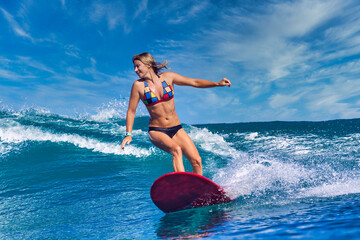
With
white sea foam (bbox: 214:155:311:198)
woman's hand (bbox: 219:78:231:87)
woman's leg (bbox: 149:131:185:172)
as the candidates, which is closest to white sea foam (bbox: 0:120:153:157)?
white sea foam (bbox: 214:155:311:198)

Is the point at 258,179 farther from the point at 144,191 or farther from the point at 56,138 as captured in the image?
the point at 56,138

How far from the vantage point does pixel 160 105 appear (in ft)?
14.6

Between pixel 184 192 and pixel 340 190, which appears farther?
pixel 340 190

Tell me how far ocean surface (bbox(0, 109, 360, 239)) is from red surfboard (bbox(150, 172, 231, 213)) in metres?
0.16

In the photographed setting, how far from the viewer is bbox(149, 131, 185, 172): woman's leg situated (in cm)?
435

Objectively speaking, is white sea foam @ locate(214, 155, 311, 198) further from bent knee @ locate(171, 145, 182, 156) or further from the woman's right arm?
the woman's right arm

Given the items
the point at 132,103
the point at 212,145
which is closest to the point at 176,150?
the point at 132,103

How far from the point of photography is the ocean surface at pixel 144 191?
122 inches

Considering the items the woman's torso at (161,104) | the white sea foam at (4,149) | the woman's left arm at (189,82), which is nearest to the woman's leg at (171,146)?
the woman's torso at (161,104)

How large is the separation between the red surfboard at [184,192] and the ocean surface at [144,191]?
0.54 ft

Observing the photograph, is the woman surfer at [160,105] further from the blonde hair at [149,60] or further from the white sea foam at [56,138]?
the white sea foam at [56,138]

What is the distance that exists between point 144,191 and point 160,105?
2.78 metres

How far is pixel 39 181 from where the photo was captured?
25.6 ft

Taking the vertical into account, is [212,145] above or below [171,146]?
above
